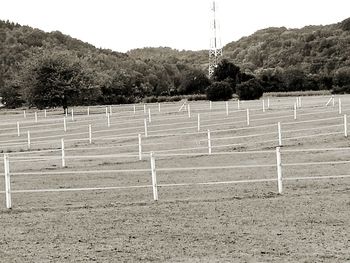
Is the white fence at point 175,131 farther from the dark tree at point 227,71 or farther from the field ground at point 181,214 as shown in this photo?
the dark tree at point 227,71

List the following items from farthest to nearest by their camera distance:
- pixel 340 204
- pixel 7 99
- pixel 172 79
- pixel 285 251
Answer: pixel 172 79
pixel 7 99
pixel 340 204
pixel 285 251

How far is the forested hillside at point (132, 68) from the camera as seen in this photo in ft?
247

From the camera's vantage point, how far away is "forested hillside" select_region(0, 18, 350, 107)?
247 ft

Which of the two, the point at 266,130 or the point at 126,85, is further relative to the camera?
the point at 126,85

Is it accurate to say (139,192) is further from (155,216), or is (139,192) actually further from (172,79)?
(172,79)

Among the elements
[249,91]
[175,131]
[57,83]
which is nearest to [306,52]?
[249,91]

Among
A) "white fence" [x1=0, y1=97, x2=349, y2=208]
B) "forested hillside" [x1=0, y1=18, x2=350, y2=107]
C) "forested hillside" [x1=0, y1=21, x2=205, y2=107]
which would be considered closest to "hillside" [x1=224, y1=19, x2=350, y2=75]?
"forested hillside" [x1=0, y1=18, x2=350, y2=107]

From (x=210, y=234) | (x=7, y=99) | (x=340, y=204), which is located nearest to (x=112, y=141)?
(x=340, y=204)

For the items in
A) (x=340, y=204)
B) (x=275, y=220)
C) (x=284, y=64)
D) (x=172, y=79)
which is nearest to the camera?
(x=275, y=220)

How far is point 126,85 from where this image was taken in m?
110

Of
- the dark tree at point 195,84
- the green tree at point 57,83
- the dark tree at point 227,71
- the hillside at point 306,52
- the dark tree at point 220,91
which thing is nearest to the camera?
the green tree at point 57,83

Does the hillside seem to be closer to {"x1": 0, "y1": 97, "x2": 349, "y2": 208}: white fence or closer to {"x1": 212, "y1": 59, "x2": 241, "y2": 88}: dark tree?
{"x1": 212, "y1": 59, "x2": 241, "y2": 88}: dark tree

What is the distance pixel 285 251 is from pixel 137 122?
135 feet

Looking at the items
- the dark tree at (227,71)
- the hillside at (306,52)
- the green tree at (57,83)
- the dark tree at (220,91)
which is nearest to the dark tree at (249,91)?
the dark tree at (220,91)
